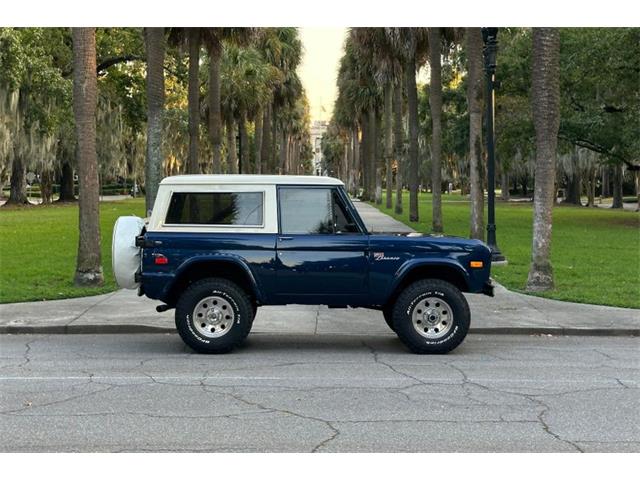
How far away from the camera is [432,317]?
8.80m

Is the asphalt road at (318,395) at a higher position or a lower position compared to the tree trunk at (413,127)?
lower

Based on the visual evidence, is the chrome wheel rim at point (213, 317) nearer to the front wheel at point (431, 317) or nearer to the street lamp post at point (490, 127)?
the front wheel at point (431, 317)

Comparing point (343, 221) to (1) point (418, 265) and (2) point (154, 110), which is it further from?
(2) point (154, 110)

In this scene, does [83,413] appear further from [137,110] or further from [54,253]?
[137,110]

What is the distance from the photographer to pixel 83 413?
6.27m

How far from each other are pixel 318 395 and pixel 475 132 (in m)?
13.8

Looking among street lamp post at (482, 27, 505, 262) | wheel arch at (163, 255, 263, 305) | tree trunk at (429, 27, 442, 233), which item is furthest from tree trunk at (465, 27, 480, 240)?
wheel arch at (163, 255, 263, 305)

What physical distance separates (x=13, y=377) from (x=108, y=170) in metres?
45.1

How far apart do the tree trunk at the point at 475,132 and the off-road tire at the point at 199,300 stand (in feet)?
37.6

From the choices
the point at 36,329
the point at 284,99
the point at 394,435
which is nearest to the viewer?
the point at 394,435

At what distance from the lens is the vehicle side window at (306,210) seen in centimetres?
884

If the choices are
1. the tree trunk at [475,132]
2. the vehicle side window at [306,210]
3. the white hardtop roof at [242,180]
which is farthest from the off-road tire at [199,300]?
the tree trunk at [475,132]
